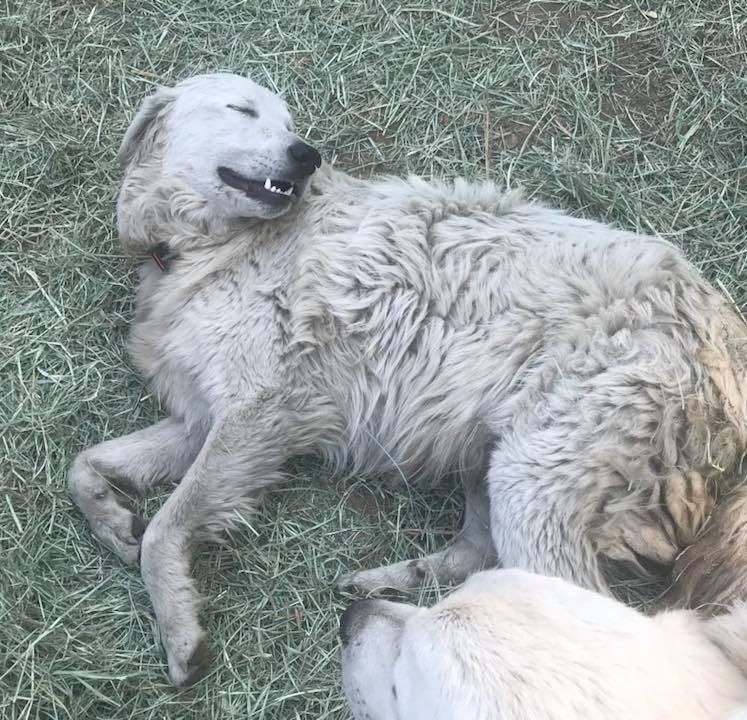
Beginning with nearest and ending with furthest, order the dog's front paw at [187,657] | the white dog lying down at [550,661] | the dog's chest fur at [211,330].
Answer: the white dog lying down at [550,661], the dog's front paw at [187,657], the dog's chest fur at [211,330]

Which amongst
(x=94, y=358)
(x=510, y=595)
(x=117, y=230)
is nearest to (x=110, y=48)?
(x=117, y=230)

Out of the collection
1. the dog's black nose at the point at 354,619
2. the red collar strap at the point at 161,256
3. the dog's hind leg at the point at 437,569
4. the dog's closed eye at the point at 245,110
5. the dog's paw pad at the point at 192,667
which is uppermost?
the dog's closed eye at the point at 245,110

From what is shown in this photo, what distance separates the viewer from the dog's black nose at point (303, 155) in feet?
12.1

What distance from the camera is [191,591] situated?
343cm

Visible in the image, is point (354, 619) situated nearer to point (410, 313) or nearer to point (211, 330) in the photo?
point (410, 313)

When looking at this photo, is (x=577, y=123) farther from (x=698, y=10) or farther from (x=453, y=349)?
(x=453, y=349)

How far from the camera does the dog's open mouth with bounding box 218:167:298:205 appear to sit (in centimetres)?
368

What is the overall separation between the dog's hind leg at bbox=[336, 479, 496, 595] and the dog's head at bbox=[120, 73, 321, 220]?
69.3 inches

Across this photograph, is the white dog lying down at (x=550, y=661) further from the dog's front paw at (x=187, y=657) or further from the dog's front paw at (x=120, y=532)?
the dog's front paw at (x=120, y=532)

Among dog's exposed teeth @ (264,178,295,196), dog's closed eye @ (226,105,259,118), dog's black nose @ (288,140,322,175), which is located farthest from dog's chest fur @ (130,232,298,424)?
dog's closed eye @ (226,105,259,118)

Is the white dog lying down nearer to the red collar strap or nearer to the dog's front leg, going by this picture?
the dog's front leg

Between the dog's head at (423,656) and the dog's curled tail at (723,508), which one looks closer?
the dog's head at (423,656)

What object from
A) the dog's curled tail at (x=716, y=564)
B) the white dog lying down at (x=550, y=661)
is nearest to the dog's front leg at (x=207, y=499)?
the white dog lying down at (x=550, y=661)

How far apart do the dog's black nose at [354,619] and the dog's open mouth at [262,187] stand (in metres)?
1.93
